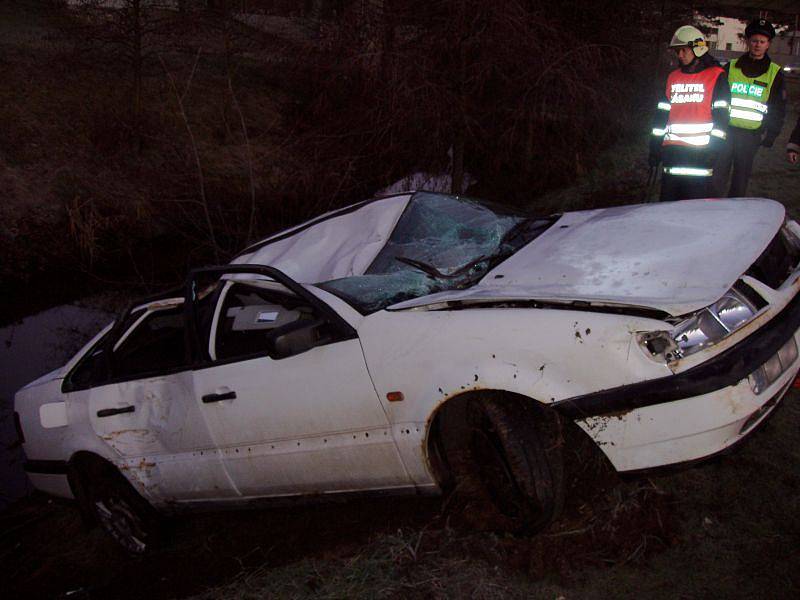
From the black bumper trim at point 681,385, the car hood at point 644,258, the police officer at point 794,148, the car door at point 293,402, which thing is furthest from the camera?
the police officer at point 794,148

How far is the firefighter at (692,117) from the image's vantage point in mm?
5508

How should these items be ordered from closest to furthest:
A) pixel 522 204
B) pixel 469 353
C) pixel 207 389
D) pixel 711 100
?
pixel 469 353, pixel 207 389, pixel 711 100, pixel 522 204

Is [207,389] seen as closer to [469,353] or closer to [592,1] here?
[469,353]

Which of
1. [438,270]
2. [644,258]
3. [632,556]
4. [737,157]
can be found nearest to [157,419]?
[438,270]

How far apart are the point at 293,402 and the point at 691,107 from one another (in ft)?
→ 13.7

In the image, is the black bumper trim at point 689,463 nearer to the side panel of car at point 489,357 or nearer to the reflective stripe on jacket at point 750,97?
the side panel of car at point 489,357

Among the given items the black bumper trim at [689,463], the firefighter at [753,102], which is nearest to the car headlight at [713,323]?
the black bumper trim at [689,463]

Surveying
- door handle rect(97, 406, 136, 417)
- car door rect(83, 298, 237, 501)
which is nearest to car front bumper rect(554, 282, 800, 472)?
car door rect(83, 298, 237, 501)

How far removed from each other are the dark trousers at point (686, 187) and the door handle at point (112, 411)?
4421 millimetres

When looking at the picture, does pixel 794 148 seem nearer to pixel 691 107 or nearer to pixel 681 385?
pixel 691 107

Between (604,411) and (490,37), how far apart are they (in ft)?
21.3

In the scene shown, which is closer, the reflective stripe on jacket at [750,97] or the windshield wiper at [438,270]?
the windshield wiper at [438,270]

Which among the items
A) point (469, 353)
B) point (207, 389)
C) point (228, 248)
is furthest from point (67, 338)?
point (469, 353)

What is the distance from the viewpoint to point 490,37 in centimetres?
813
